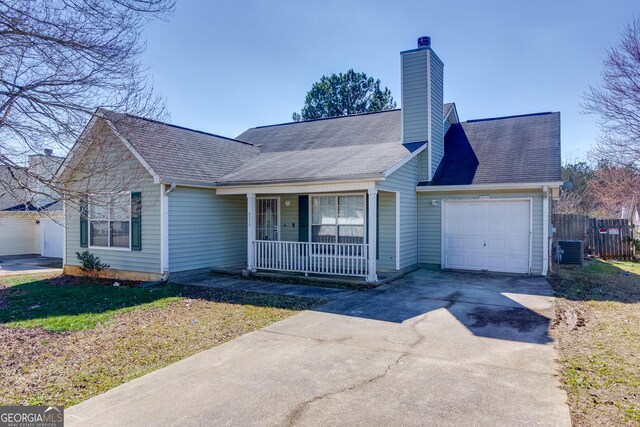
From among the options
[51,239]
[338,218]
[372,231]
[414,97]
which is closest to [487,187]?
[414,97]

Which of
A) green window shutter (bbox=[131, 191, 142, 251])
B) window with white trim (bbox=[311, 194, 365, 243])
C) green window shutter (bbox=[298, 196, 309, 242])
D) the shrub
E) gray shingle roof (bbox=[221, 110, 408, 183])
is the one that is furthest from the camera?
green window shutter (bbox=[298, 196, 309, 242])

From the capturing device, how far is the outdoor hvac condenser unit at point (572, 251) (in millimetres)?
13648

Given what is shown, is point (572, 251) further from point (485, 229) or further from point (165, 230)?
point (165, 230)

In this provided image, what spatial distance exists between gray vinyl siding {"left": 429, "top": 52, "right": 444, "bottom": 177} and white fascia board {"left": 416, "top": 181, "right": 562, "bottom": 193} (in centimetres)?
77

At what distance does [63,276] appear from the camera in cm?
1212

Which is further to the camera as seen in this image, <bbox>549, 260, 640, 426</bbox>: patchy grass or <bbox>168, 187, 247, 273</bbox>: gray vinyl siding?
<bbox>168, 187, 247, 273</bbox>: gray vinyl siding

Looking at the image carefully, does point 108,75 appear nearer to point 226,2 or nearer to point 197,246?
point 226,2

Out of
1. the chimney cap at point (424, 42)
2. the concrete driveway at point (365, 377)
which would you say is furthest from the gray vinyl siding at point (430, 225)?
the concrete driveway at point (365, 377)

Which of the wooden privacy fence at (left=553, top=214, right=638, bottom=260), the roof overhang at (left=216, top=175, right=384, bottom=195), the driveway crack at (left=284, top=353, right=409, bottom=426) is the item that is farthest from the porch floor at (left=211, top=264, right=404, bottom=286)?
the wooden privacy fence at (left=553, top=214, right=638, bottom=260)

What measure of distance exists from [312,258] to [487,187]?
5.26 meters

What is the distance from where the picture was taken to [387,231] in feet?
37.4

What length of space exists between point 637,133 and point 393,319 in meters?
13.4

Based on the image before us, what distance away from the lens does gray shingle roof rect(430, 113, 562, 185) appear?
11.2 meters

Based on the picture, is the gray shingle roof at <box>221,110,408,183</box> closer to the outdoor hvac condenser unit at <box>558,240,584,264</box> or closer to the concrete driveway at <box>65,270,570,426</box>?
the concrete driveway at <box>65,270,570,426</box>
